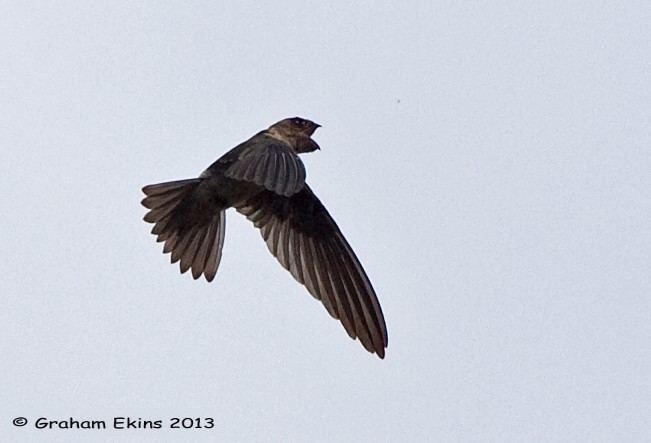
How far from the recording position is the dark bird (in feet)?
28.7

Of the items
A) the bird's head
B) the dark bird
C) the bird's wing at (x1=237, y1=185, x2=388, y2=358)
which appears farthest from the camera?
the bird's head

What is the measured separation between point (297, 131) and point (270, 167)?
102 cm

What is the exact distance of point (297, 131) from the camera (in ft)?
30.6

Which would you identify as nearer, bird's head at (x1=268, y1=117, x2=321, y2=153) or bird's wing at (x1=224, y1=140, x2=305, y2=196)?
bird's wing at (x1=224, y1=140, x2=305, y2=196)

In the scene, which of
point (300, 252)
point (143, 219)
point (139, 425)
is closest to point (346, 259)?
point (300, 252)

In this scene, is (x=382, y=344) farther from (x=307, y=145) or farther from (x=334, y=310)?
(x=307, y=145)

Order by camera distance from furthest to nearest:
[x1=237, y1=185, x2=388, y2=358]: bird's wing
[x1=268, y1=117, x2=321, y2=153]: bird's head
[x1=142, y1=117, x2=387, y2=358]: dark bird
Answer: [x1=268, y1=117, x2=321, y2=153]: bird's head → [x1=237, y1=185, x2=388, y2=358]: bird's wing → [x1=142, y1=117, x2=387, y2=358]: dark bird

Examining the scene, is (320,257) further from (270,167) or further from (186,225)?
(270,167)

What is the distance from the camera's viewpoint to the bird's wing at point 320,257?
891cm

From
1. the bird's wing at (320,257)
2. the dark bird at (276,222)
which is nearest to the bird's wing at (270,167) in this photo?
the dark bird at (276,222)

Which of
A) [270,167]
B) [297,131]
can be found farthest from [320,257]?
[270,167]

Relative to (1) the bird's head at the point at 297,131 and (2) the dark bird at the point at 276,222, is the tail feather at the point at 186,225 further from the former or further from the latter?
(1) the bird's head at the point at 297,131

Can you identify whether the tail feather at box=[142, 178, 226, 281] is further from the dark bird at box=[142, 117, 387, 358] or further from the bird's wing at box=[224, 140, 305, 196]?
the bird's wing at box=[224, 140, 305, 196]

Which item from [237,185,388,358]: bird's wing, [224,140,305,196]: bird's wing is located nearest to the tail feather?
[224,140,305,196]: bird's wing
